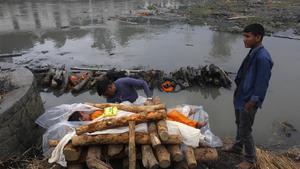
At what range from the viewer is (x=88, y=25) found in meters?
18.5

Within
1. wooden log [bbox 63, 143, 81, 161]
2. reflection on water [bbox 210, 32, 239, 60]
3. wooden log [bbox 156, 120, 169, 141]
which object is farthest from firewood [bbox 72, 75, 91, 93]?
reflection on water [bbox 210, 32, 239, 60]

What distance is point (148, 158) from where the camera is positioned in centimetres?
372

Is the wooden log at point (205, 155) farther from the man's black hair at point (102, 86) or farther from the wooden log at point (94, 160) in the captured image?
the man's black hair at point (102, 86)

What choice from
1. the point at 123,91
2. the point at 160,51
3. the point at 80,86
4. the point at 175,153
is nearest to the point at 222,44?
the point at 160,51

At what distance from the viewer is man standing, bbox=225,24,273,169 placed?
13.7 feet

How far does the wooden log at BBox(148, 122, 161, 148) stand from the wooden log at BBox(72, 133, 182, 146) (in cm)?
8

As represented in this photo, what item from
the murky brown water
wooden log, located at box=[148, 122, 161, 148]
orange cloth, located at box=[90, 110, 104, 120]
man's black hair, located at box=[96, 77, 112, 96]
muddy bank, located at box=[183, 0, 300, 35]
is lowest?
the murky brown water

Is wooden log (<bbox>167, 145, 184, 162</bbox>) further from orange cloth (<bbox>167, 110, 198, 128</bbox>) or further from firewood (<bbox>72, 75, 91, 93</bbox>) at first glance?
firewood (<bbox>72, 75, 91, 93</bbox>)

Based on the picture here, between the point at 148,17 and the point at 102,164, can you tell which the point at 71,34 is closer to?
the point at 148,17

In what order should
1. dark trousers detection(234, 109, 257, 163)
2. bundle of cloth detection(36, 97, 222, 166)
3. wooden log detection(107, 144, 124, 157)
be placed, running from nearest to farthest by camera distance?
wooden log detection(107, 144, 124, 157) → bundle of cloth detection(36, 97, 222, 166) → dark trousers detection(234, 109, 257, 163)

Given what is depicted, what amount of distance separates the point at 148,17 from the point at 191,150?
60.5 ft

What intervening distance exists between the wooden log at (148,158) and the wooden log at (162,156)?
0.19 feet

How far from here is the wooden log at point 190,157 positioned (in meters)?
3.76

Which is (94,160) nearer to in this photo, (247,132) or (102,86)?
(102,86)
